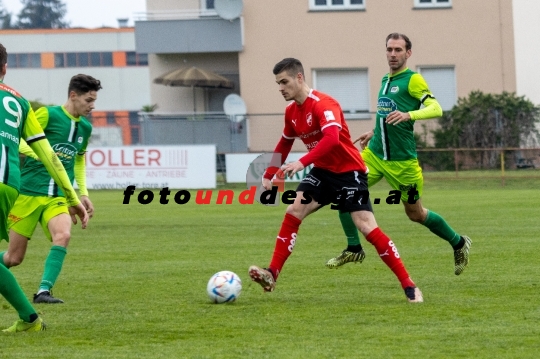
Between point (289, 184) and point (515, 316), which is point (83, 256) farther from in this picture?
point (289, 184)

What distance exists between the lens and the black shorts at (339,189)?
26.2ft

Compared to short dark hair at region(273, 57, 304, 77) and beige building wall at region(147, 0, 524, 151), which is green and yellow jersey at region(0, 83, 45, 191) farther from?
beige building wall at region(147, 0, 524, 151)

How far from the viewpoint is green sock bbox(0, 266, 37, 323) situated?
636cm

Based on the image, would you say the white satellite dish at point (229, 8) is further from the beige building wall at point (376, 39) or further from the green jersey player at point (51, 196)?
the green jersey player at point (51, 196)

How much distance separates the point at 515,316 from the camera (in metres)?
7.01

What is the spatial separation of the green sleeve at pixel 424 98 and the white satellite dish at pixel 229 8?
2464cm

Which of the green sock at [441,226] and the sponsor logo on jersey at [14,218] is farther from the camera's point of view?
the green sock at [441,226]

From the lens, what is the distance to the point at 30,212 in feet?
27.6

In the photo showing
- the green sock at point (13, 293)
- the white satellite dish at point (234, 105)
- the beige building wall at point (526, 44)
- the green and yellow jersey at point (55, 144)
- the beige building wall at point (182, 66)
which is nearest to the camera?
the green sock at point (13, 293)

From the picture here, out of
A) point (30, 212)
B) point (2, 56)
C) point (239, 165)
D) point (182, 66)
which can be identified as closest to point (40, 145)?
Result: point (2, 56)

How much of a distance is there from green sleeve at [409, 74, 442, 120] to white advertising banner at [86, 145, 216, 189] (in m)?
18.9

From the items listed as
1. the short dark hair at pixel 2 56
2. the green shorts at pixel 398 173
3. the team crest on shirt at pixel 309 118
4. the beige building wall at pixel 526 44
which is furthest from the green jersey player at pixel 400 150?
the beige building wall at pixel 526 44

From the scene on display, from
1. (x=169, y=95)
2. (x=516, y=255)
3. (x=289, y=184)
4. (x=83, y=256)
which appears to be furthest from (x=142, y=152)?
(x=516, y=255)

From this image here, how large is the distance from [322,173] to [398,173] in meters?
1.54
